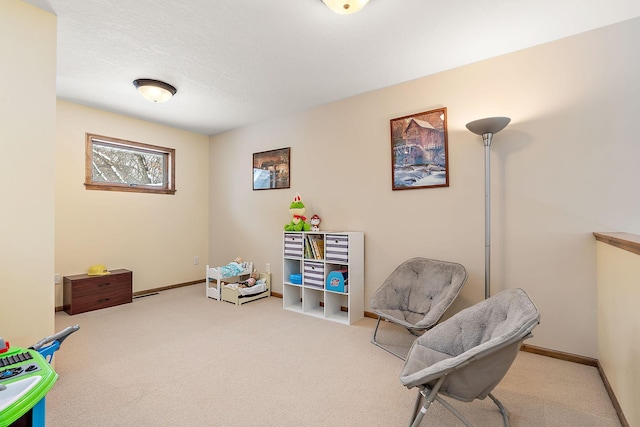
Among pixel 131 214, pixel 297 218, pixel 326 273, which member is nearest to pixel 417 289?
pixel 326 273

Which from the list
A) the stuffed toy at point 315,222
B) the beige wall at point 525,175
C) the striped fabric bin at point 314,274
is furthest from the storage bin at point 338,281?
the stuffed toy at point 315,222

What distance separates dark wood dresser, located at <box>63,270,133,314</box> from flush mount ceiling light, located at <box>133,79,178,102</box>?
226 cm

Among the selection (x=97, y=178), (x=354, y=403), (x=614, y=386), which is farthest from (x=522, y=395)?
(x=97, y=178)

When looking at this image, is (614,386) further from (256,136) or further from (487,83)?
(256,136)

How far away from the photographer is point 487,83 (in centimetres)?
268

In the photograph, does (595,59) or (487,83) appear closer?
(595,59)

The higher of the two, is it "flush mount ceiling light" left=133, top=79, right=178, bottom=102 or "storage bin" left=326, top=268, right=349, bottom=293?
"flush mount ceiling light" left=133, top=79, right=178, bottom=102

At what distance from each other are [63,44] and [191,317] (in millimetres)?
2739

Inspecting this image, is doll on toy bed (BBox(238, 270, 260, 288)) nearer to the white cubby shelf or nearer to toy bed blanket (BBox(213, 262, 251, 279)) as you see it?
toy bed blanket (BBox(213, 262, 251, 279))

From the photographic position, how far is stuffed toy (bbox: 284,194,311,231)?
3708mm

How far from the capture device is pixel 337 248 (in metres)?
3.25

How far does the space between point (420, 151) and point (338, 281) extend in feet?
5.19

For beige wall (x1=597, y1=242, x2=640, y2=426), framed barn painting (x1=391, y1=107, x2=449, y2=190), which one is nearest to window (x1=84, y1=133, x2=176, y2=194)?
framed barn painting (x1=391, y1=107, x2=449, y2=190)

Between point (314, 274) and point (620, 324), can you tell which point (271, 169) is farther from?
point (620, 324)
